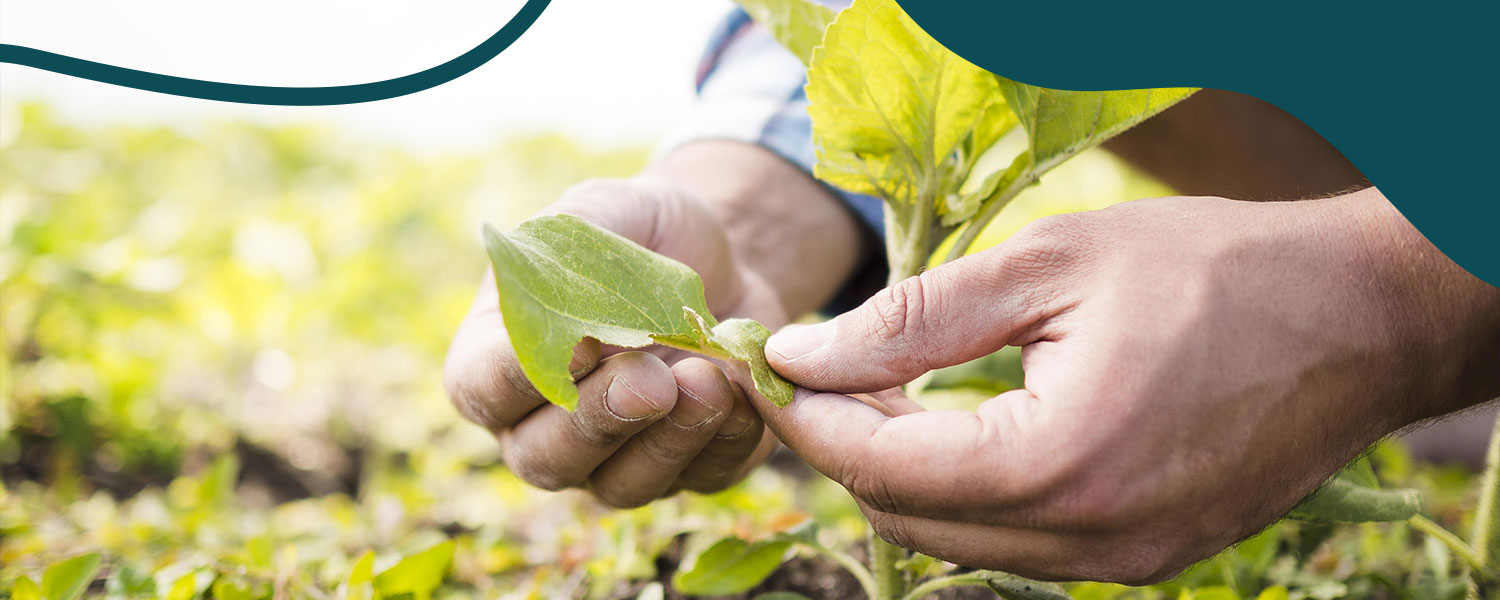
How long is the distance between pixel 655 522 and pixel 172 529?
28.9 inches

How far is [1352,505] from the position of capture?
39.2 inches

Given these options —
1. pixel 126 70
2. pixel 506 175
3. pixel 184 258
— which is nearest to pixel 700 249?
pixel 126 70

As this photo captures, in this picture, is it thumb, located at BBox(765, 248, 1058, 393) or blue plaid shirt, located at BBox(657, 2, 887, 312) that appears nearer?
thumb, located at BBox(765, 248, 1058, 393)

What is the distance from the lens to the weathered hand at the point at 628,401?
933mm

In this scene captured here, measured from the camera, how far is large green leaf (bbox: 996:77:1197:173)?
0.92 meters

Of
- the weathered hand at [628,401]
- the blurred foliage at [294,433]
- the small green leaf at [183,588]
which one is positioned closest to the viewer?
the weathered hand at [628,401]

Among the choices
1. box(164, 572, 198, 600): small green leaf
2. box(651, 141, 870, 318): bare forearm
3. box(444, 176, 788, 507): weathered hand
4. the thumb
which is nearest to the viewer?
the thumb

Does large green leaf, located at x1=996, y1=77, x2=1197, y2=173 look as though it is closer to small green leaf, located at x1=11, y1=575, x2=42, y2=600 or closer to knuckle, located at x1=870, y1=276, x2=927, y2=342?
knuckle, located at x1=870, y1=276, x2=927, y2=342

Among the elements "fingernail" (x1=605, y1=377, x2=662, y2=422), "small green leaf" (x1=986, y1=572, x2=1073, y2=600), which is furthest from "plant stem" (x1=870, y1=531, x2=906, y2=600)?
"fingernail" (x1=605, y1=377, x2=662, y2=422)

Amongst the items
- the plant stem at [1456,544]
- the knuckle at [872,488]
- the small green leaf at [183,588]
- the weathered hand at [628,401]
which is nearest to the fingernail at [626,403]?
the weathered hand at [628,401]

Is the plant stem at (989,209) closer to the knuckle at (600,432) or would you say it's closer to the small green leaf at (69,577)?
the knuckle at (600,432)

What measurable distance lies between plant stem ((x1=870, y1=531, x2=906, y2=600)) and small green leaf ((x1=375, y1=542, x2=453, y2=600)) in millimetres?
532

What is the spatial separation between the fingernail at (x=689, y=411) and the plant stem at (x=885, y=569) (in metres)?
0.26

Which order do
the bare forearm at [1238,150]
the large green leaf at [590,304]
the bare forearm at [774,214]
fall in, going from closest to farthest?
the large green leaf at [590,304], the bare forearm at [1238,150], the bare forearm at [774,214]
